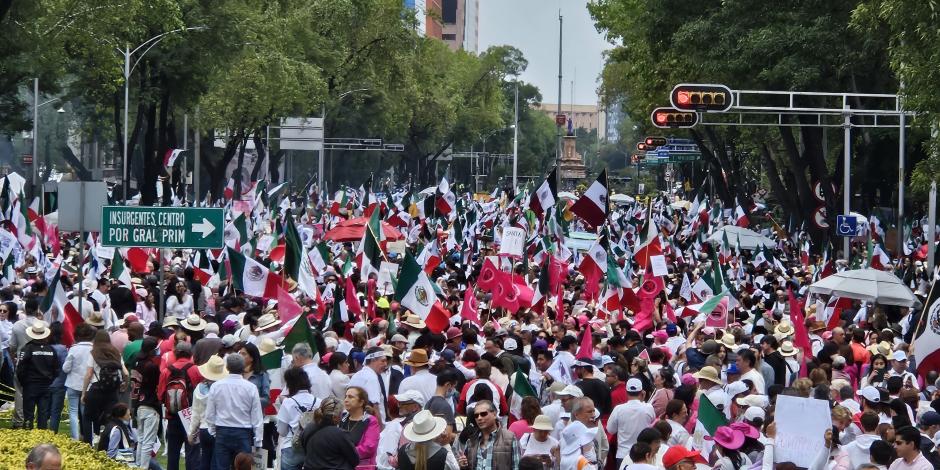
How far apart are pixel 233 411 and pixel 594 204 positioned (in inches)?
614

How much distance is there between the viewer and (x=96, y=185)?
57.8ft

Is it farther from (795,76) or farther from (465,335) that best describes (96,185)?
(795,76)

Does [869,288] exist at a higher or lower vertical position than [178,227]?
lower

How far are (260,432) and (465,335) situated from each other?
3.21 meters

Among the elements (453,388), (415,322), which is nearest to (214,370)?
(453,388)

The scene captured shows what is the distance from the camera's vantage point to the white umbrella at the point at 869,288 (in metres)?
21.2

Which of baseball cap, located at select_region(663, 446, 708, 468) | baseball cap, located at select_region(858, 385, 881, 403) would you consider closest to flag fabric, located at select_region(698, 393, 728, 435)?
baseball cap, located at select_region(858, 385, 881, 403)

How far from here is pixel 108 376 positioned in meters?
13.5

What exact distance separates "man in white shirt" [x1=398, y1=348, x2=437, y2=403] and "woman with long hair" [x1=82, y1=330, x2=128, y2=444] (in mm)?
2583

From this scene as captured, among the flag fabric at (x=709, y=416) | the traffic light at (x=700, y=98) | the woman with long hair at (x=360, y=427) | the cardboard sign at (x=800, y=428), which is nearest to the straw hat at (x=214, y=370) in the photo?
the woman with long hair at (x=360, y=427)

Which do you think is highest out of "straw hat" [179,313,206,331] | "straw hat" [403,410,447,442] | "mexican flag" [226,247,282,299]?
"mexican flag" [226,247,282,299]

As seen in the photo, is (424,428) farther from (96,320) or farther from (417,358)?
(96,320)

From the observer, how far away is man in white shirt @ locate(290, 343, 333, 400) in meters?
12.4

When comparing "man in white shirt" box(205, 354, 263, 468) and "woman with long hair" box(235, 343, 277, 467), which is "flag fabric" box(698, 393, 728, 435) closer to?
"man in white shirt" box(205, 354, 263, 468)
